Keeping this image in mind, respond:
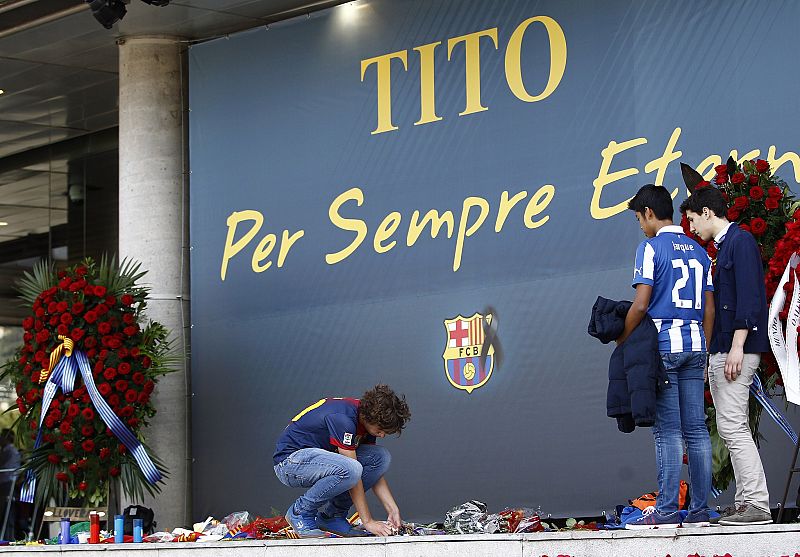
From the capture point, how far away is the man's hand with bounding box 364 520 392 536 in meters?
6.21

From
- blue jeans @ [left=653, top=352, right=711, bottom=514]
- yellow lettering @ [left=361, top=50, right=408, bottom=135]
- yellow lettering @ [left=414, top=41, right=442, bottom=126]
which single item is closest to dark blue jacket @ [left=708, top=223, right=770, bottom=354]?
blue jeans @ [left=653, top=352, right=711, bottom=514]

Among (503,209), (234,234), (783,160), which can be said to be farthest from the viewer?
(234,234)

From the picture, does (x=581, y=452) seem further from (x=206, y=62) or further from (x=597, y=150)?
(x=206, y=62)

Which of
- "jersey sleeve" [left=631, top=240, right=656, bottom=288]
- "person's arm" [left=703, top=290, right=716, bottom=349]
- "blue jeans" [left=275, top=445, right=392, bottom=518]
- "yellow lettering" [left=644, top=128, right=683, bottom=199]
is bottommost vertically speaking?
"blue jeans" [left=275, top=445, right=392, bottom=518]

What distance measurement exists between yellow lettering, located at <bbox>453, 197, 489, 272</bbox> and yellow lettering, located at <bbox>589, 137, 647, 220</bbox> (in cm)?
80

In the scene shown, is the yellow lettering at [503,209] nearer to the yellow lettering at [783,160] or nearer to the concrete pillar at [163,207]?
the yellow lettering at [783,160]

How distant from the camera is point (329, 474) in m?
6.34

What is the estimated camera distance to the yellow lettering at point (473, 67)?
8.47 metres

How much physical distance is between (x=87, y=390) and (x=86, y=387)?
2cm

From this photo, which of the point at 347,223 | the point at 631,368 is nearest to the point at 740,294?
the point at 631,368

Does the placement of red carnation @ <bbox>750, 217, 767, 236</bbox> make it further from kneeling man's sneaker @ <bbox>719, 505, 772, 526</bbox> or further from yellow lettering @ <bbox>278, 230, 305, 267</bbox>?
yellow lettering @ <bbox>278, 230, 305, 267</bbox>

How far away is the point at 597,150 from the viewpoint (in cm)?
791

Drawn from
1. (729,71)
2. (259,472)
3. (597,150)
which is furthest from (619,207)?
(259,472)

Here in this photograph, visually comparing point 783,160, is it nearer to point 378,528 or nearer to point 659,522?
point 659,522
